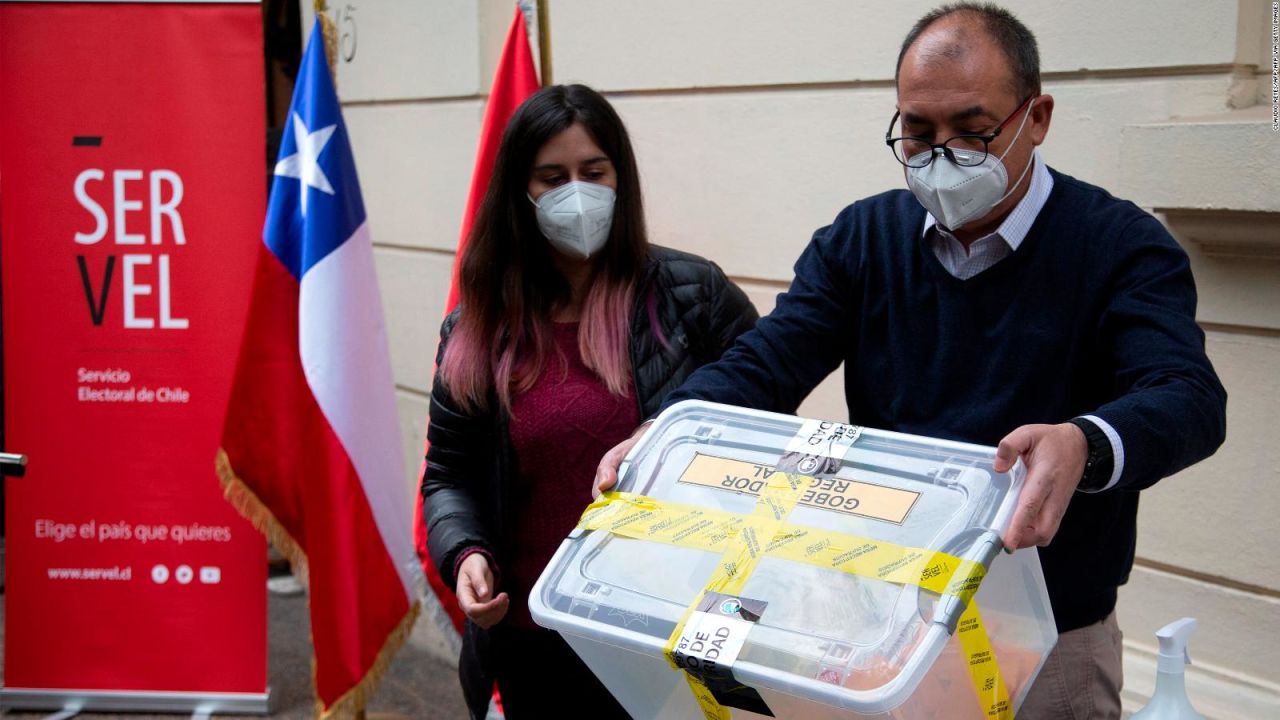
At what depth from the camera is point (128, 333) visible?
432 cm

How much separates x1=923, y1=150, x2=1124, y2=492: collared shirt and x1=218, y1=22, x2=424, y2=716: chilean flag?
2.53 metres

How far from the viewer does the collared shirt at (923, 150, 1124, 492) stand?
1708 millimetres

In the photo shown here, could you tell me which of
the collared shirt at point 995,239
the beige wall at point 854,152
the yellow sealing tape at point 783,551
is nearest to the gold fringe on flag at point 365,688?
the beige wall at point 854,152

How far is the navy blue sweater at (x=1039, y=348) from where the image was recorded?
4.90ft

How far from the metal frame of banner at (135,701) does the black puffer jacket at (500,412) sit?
2306 millimetres

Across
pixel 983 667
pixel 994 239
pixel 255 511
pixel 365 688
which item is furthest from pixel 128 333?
pixel 983 667

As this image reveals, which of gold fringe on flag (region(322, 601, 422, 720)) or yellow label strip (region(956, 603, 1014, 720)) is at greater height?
yellow label strip (region(956, 603, 1014, 720))

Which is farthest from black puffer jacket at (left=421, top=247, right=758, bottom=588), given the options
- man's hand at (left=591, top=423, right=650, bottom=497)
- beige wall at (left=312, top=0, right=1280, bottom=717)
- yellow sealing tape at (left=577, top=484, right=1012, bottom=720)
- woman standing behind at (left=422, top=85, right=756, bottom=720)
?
beige wall at (left=312, top=0, right=1280, bottom=717)

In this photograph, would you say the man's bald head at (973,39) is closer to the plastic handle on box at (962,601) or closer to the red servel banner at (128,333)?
the plastic handle on box at (962,601)

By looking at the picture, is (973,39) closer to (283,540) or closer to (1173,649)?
(1173,649)

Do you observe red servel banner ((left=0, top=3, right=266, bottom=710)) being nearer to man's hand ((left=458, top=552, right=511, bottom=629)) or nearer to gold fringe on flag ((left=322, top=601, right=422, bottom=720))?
gold fringe on flag ((left=322, top=601, right=422, bottom=720))

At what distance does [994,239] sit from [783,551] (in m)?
0.59

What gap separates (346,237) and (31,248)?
1.22 meters

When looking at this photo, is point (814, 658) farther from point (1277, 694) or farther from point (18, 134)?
point (18, 134)
